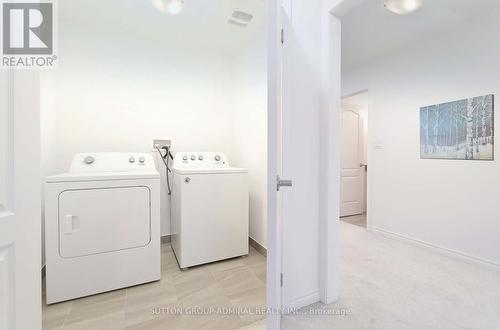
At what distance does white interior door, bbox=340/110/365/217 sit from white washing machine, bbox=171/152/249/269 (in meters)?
2.34

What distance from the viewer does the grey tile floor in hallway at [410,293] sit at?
52.1 inches

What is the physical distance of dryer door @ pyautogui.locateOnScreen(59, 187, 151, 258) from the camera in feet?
4.99

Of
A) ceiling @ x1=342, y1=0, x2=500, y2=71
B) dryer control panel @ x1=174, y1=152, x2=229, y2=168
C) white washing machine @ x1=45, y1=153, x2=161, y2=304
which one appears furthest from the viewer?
dryer control panel @ x1=174, y1=152, x2=229, y2=168

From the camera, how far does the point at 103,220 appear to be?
1.61 metres

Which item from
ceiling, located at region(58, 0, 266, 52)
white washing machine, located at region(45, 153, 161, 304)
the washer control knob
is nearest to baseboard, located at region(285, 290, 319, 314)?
white washing machine, located at region(45, 153, 161, 304)

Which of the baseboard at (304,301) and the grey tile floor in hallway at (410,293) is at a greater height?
the baseboard at (304,301)

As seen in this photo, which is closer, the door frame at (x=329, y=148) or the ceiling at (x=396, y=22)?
the door frame at (x=329, y=148)

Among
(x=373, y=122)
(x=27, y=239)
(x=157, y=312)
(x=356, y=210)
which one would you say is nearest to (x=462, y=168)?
(x=373, y=122)

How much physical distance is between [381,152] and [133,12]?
130 inches

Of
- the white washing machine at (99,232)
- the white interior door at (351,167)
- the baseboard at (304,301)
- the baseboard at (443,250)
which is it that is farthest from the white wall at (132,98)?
the white interior door at (351,167)

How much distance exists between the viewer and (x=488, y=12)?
196cm

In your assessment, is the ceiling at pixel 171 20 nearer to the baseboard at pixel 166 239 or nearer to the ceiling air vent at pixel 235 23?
the ceiling air vent at pixel 235 23

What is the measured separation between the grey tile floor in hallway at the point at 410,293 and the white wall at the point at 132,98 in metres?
1.03

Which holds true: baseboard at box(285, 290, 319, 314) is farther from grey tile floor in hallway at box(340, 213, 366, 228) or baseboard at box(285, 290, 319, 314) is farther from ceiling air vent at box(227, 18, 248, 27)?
ceiling air vent at box(227, 18, 248, 27)
